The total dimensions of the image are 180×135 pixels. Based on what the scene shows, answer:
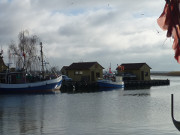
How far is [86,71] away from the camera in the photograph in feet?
233

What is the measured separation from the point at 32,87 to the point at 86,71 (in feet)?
53.8

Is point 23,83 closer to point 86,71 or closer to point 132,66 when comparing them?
point 86,71

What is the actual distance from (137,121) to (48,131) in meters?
6.93

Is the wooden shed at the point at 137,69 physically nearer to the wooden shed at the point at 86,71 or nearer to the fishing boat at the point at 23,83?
the wooden shed at the point at 86,71

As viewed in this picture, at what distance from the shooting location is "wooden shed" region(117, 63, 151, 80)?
78.5 m

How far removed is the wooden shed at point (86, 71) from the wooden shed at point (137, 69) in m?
7.95

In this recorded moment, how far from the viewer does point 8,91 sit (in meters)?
57.1

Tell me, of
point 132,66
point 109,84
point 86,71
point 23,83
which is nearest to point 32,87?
point 23,83

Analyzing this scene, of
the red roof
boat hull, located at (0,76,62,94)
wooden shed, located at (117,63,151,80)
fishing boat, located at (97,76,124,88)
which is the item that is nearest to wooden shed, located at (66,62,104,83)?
fishing boat, located at (97,76,124,88)

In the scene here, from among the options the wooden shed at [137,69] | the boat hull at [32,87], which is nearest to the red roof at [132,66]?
the wooden shed at [137,69]

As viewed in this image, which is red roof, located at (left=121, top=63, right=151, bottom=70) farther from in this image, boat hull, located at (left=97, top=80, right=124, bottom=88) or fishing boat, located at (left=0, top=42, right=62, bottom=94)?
fishing boat, located at (left=0, top=42, right=62, bottom=94)

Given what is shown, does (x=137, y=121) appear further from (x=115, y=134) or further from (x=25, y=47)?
(x=25, y=47)

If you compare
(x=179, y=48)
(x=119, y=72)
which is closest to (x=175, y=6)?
(x=179, y=48)

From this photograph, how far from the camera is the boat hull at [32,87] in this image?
56969mm
